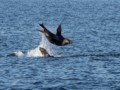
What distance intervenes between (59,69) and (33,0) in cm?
14742

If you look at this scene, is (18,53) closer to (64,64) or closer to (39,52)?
(39,52)

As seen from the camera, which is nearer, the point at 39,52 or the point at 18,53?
the point at 39,52

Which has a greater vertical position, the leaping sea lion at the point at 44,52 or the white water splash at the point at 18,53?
the leaping sea lion at the point at 44,52

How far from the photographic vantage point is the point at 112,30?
248 ft

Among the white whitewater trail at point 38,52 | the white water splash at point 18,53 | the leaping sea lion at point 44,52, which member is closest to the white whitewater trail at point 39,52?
the white whitewater trail at point 38,52

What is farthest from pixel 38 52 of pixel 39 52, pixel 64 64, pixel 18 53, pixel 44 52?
pixel 64 64

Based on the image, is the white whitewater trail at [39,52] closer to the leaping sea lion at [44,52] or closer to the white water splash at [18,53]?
the leaping sea lion at [44,52]

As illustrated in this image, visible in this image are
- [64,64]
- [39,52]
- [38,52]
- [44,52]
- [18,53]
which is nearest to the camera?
[64,64]

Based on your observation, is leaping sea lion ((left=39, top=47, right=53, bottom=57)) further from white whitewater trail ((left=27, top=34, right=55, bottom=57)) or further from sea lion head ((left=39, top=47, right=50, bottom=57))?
white whitewater trail ((left=27, top=34, right=55, bottom=57))

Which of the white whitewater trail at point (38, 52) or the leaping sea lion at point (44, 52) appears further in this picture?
the white whitewater trail at point (38, 52)

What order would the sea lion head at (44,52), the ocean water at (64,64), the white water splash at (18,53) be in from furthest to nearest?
the white water splash at (18,53)
the sea lion head at (44,52)
the ocean water at (64,64)

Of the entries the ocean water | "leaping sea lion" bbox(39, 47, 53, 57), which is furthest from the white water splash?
→ "leaping sea lion" bbox(39, 47, 53, 57)

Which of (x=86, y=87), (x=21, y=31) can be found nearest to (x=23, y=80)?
(x=86, y=87)

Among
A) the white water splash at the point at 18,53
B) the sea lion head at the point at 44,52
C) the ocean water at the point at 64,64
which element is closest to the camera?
the ocean water at the point at 64,64
